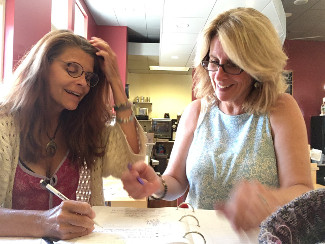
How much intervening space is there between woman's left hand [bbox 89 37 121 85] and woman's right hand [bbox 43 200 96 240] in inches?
22.6

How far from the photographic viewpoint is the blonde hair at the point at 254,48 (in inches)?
38.3

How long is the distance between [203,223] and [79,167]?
495mm

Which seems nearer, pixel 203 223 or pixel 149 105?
pixel 203 223

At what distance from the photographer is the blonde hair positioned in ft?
3.19

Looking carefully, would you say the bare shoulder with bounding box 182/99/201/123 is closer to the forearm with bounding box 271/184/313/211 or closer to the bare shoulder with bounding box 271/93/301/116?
the bare shoulder with bounding box 271/93/301/116

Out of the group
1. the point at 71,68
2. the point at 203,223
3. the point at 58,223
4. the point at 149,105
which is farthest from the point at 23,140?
the point at 149,105

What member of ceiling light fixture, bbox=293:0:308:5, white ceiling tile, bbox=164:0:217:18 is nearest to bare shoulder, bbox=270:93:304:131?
white ceiling tile, bbox=164:0:217:18

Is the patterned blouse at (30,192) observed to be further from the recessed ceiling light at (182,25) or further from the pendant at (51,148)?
the recessed ceiling light at (182,25)

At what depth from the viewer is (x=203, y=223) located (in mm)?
717

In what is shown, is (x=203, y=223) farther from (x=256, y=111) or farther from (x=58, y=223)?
(x=256, y=111)

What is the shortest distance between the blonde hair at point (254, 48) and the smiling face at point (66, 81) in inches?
18.7

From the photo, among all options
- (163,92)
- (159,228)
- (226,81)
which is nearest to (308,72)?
(163,92)

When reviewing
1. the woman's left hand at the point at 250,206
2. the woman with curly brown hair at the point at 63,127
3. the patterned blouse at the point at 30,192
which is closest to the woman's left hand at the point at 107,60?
the woman with curly brown hair at the point at 63,127

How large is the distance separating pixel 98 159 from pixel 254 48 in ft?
2.27
